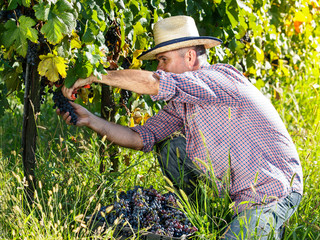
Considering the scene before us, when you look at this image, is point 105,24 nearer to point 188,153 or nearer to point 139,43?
point 139,43

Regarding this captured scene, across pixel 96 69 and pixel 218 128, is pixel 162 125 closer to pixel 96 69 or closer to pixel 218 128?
pixel 218 128

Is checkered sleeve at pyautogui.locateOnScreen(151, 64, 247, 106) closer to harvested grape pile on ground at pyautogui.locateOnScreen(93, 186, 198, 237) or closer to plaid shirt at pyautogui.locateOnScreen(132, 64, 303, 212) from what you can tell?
plaid shirt at pyautogui.locateOnScreen(132, 64, 303, 212)

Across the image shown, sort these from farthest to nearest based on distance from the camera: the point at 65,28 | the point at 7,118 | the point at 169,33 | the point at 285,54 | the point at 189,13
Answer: the point at 285,54 < the point at 7,118 < the point at 189,13 < the point at 169,33 < the point at 65,28

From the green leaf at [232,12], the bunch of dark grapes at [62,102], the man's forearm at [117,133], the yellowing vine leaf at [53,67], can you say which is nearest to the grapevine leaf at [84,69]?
the yellowing vine leaf at [53,67]

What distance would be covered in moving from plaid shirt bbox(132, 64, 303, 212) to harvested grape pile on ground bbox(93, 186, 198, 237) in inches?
13.6

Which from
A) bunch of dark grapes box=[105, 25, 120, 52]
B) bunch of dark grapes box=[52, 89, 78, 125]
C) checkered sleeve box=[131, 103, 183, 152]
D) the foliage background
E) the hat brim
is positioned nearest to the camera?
the foliage background

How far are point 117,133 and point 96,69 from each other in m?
0.60

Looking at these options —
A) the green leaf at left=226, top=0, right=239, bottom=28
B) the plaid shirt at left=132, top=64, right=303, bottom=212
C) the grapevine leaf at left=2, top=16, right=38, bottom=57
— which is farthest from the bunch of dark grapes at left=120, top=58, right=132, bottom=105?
the grapevine leaf at left=2, top=16, right=38, bottom=57

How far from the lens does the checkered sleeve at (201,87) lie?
259cm

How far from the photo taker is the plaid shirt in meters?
2.65

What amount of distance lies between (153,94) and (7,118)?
293 cm

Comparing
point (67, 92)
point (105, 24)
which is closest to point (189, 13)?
point (105, 24)

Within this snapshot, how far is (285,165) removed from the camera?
2.74 m

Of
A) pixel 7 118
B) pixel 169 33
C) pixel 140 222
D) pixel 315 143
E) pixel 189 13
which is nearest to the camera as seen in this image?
pixel 140 222
